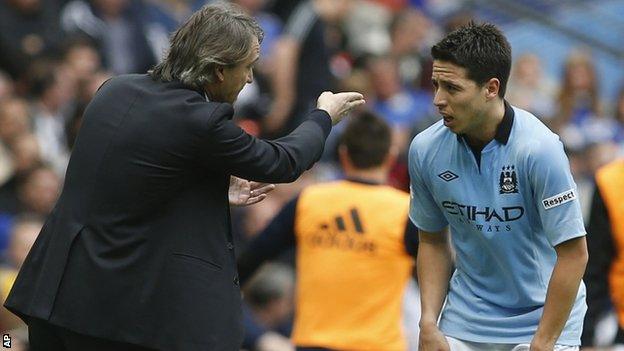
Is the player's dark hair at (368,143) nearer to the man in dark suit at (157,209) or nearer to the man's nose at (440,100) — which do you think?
the man's nose at (440,100)

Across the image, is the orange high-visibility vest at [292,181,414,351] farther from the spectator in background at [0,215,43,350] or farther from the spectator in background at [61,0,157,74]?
the spectator in background at [61,0,157,74]

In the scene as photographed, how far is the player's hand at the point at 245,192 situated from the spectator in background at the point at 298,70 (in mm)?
5831

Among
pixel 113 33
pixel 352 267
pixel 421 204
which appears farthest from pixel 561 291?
pixel 113 33

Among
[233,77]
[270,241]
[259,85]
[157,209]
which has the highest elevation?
[233,77]

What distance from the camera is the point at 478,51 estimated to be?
495cm

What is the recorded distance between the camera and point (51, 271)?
4.73 metres

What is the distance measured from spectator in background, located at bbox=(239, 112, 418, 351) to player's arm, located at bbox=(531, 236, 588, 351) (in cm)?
192

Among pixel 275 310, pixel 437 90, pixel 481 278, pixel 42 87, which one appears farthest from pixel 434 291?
pixel 42 87

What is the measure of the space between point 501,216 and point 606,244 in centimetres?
148

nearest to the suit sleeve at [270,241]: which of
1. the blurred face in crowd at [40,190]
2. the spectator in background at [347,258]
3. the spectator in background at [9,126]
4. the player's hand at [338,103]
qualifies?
the spectator in background at [347,258]

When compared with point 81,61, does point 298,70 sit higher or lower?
lower

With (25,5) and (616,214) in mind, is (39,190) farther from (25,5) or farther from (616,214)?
(616,214)

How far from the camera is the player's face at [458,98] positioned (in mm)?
4957

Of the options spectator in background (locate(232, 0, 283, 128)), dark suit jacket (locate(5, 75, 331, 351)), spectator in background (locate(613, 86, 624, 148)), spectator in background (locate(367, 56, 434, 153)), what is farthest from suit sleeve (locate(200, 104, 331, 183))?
spectator in background (locate(613, 86, 624, 148))
